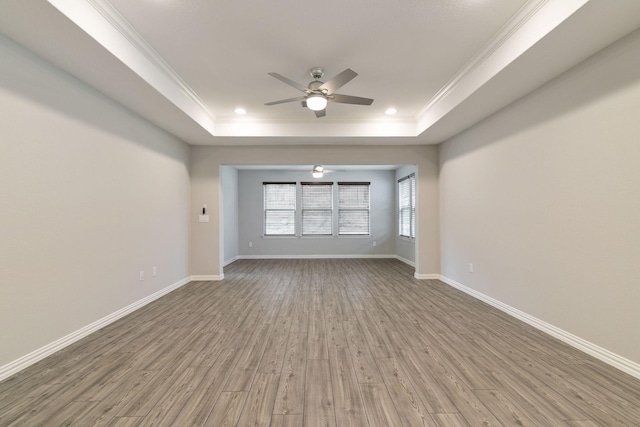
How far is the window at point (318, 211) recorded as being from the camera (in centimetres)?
836

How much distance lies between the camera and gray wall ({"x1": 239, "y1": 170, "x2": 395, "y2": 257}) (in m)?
8.26

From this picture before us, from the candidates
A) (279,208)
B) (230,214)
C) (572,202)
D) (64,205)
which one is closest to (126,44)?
(64,205)

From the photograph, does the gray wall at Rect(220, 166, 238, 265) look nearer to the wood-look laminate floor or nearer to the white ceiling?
the white ceiling

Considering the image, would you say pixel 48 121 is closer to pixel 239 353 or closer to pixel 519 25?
pixel 239 353

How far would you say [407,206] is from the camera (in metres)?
7.43

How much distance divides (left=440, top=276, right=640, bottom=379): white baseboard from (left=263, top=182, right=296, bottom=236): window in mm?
5615

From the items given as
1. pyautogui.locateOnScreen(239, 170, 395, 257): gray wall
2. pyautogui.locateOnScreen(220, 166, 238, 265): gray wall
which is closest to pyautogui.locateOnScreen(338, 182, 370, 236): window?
pyautogui.locateOnScreen(239, 170, 395, 257): gray wall

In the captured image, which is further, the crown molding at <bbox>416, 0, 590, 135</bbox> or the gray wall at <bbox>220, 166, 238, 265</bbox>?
the gray wall at <bbox>220, 166, 238, 265</bbox>

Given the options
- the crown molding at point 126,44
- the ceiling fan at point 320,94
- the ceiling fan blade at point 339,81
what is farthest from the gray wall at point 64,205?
the ceiling fan blade at point 339,81

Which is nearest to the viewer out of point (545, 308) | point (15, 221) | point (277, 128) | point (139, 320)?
point (15, 221)

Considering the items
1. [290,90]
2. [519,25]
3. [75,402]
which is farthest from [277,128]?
[75,402]

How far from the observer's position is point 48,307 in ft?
7.85

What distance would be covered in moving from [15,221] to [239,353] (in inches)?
82.2

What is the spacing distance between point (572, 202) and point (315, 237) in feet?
20.8
